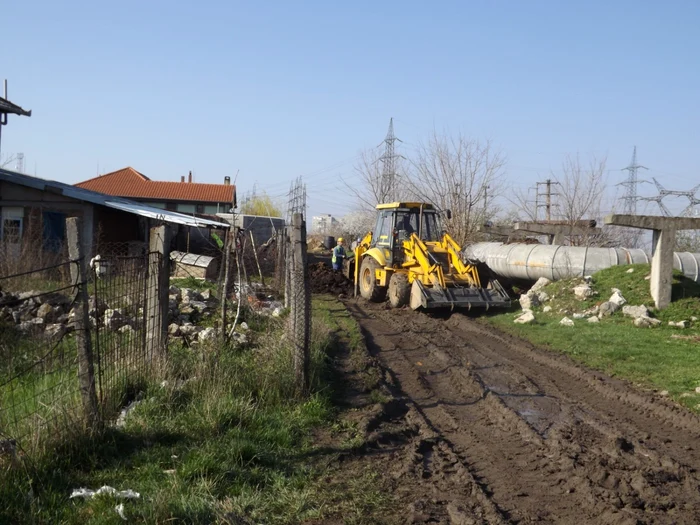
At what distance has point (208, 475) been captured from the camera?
5.47m

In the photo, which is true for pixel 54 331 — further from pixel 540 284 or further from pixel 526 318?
pixel 540 284

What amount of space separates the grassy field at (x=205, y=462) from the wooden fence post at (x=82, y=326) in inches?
11.3

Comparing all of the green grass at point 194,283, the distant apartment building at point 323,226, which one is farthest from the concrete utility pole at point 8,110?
the distant apartment building at point 323,226

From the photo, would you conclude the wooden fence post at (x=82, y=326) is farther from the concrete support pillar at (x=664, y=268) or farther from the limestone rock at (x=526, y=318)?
the concrete support pillar at (x=664, y=268)

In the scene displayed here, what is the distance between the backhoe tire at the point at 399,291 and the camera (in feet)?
57.3

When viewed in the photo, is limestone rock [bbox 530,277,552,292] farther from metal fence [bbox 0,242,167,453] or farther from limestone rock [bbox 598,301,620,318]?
metal fence [bbox 0,242,167,453]

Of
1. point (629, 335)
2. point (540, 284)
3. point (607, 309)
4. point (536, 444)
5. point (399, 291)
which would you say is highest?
point (540, 284)

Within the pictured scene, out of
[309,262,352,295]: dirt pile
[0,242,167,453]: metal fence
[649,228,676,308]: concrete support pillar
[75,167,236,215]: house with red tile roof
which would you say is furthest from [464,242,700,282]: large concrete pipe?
[75,167,236,215]: house with red tile roof

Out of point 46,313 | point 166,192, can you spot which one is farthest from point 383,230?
point 166,192

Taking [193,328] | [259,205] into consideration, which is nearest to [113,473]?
[193,328]

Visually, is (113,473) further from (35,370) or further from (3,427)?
(35,370)

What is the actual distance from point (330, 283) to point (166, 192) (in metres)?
32.8

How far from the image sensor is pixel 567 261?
19.4m

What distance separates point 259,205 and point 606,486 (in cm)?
6616
